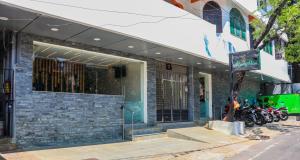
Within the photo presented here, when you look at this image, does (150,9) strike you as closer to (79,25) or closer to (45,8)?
(79,25)

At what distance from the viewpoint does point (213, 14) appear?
1922 cm

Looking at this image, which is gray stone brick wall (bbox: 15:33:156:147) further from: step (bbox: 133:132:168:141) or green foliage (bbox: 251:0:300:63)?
green foliage (bbox: 251:0:300:63)

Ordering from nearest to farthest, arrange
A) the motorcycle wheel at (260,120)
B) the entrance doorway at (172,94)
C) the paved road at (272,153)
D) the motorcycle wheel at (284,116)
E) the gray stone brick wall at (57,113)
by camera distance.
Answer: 1. the paved road at (272,153)
2. the gray stone brick wall at (57,113)
3. the entrance doorway at (172,94)
4. the motorcycle wheel at (260,120)
5. the motorcycle wheel at (284,116)

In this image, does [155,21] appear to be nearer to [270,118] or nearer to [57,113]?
[57,113]

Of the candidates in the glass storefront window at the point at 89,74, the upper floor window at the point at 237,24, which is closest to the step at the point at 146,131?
the glass storefront window at the point at 89,74

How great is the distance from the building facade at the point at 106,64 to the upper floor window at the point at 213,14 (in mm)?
60

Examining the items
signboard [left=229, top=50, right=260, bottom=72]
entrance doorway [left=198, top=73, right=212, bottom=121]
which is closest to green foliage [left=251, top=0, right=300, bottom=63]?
signboard [left=229, top=50, right=260, bottom=72]

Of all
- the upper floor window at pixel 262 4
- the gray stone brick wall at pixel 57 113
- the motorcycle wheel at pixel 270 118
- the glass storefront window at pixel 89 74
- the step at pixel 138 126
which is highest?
the upper floor window at pixel 262 4

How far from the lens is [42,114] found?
1016 centimetres

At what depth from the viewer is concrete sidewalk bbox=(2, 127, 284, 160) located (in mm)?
9188

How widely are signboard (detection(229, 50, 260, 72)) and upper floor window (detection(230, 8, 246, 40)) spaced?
447cm

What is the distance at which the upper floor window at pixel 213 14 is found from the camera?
18859 millimetres

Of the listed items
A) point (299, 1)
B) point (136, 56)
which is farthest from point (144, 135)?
point (299, 1)

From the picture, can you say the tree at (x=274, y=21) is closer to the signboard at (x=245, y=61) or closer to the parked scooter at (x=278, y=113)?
the signboard at (x=245, y=61)
